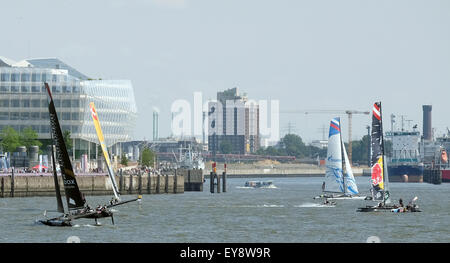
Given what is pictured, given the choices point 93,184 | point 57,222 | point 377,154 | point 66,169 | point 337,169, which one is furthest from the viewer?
point 93,184

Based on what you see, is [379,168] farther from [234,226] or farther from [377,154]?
[234,226]

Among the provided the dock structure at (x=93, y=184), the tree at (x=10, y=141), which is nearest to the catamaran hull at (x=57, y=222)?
the dock structure at (x=93, y=184)

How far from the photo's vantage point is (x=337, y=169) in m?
121

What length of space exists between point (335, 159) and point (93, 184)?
136 ft

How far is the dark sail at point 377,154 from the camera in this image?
97531mm

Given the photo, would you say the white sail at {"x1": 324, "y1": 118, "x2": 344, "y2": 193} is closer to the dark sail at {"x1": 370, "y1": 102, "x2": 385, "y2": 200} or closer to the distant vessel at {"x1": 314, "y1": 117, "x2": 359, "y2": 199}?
the distant vessel at {"x1": 314, "y1": 117, "x2": 359, "y2": 199}

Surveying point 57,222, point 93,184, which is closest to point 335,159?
point 93,184

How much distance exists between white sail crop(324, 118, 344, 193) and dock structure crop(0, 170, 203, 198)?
3833 cm

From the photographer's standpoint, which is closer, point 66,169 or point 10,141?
point 66,169

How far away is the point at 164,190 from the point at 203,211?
62794 mm

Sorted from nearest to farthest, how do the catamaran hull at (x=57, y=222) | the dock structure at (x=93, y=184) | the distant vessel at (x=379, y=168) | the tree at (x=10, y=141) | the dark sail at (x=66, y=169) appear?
the dark sail at (x=66, y=169), the catamaran hull at (x=57, y=222), the distant vessel at (x=379, y=168), the dock structure at (x=93, y=184), the tree at (x=10, y=141)

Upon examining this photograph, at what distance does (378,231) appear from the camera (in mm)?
77625

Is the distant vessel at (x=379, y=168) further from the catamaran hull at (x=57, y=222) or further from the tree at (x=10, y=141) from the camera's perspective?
the tree at (x=10, y=141)

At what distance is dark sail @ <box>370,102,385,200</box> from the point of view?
320 feet
